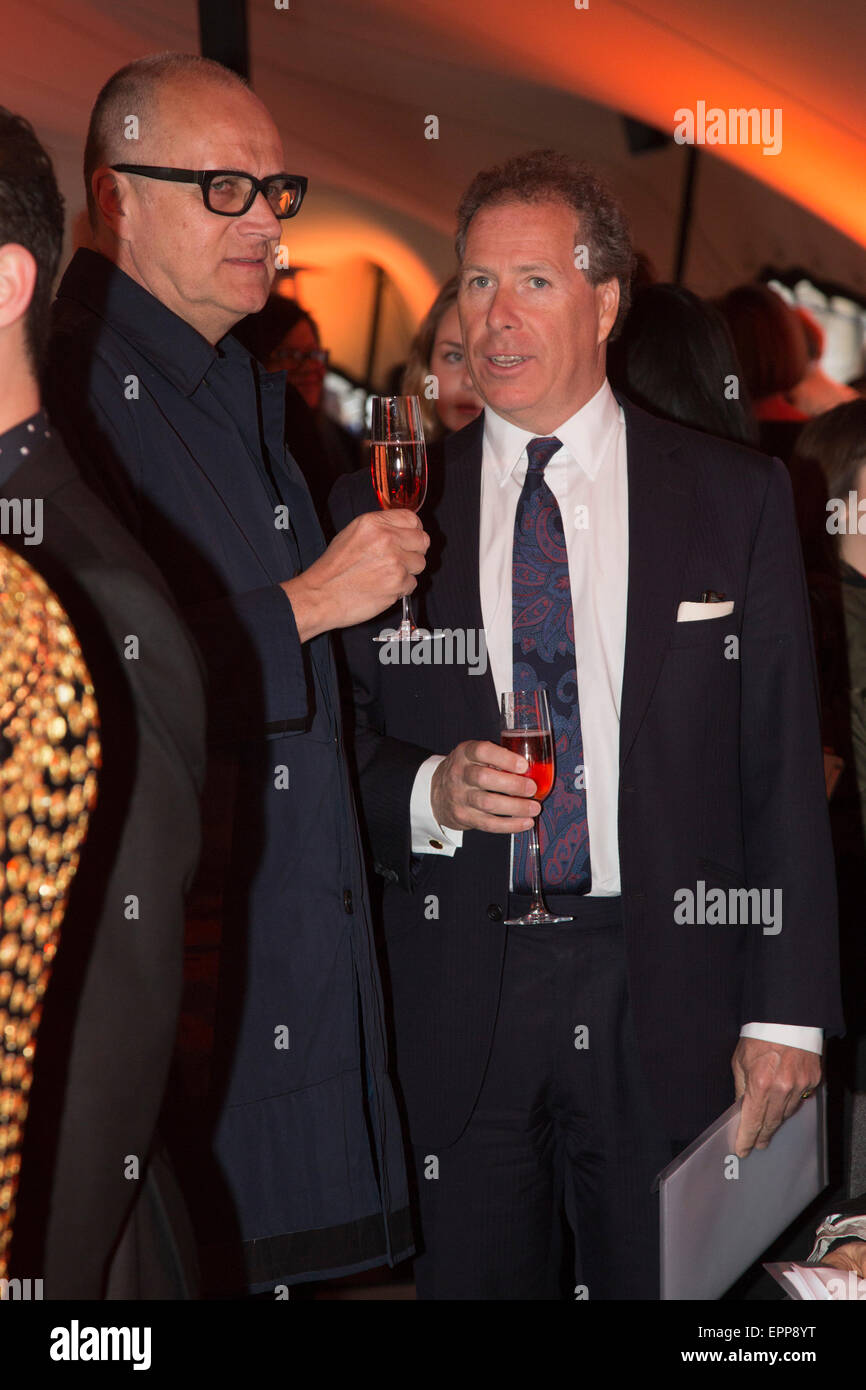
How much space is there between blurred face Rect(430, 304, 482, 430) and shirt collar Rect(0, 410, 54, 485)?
2.76 metres

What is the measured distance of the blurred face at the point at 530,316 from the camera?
80.7 inches

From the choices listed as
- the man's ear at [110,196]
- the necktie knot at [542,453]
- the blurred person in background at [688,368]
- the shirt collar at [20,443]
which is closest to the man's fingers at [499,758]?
the necktie knot at [542,453]

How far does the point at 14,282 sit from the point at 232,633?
0.72 metres

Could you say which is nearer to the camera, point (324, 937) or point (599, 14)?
point (324, 937)

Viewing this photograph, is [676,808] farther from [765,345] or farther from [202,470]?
[765,345]

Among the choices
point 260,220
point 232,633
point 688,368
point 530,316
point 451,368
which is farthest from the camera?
point 451,368

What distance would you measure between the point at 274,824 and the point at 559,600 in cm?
57

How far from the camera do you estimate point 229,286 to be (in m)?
1.81

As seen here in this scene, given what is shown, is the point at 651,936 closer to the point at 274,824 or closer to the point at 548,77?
the point at 274,824

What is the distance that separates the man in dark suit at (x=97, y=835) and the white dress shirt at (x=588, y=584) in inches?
42.5

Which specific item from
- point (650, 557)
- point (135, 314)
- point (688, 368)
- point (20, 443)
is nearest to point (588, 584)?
point (650, 557)

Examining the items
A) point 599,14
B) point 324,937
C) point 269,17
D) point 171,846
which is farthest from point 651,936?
point 269,17

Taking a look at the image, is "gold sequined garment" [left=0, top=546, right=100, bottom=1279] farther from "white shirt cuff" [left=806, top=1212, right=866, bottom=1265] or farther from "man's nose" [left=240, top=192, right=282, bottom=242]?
"white shirt cuff" [left=806, top=1212, right=866, bottom=1265]

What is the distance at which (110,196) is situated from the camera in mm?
A: 1830
